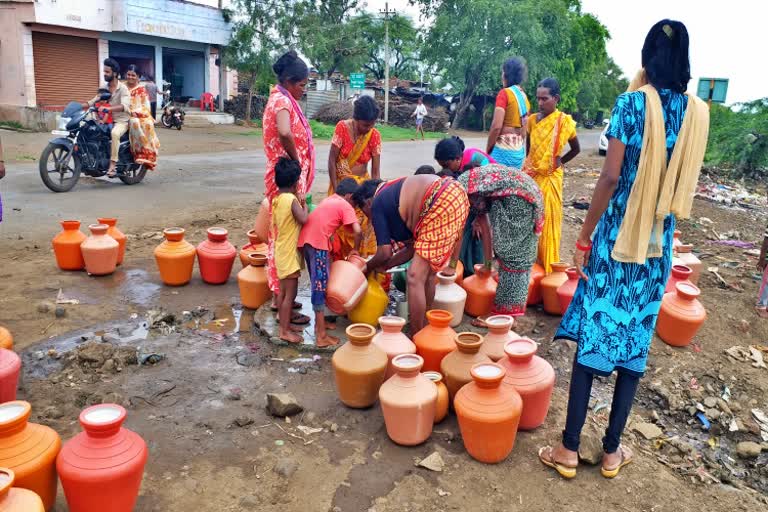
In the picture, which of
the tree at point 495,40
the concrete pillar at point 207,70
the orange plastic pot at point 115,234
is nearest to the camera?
the orange plastic pot at point 115,234

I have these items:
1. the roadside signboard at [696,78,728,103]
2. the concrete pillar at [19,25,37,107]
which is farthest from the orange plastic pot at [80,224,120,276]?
the concrete pillar at [19,25,37,107]

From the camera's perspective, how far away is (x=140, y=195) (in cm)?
909

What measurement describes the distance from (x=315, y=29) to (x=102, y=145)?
54.9 ft

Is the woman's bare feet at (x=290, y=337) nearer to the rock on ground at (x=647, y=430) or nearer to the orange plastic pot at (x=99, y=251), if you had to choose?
the orange plastic pot at (x=99, y=251)

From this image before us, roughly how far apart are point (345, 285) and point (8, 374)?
197 cm

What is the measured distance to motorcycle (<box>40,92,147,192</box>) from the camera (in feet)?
28.7

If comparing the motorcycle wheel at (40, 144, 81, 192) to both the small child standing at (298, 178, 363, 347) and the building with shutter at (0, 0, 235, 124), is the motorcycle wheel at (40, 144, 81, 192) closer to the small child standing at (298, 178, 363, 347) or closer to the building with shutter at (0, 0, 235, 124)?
the small child standing at (298, 178, 363, 347)

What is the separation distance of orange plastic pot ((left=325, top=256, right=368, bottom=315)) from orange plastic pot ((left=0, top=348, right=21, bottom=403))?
1.84 meters

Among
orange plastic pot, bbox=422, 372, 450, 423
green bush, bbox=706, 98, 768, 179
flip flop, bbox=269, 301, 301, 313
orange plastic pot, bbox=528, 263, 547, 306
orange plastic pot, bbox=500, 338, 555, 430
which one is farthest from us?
green bush, bbox=706, 98, 768, 179

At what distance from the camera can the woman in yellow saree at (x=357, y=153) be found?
4.82 metres

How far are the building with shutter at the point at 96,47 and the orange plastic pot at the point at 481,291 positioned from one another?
1556cm

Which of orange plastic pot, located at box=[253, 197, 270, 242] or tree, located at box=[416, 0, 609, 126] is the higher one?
tree, located at box=[416, 0, 609, 126]

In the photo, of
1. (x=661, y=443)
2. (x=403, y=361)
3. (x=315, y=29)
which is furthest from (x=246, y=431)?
(x=315, y=29)

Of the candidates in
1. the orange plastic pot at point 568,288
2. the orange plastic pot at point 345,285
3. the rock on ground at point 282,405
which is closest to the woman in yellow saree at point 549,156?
the orange plastic pot at point 568,288
